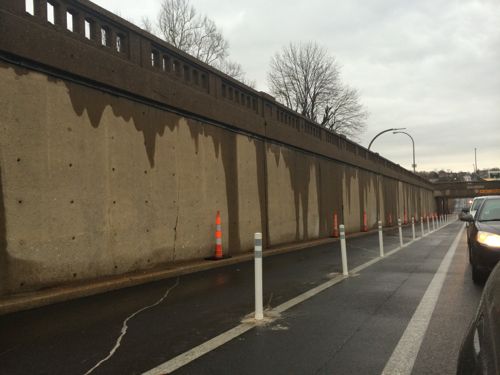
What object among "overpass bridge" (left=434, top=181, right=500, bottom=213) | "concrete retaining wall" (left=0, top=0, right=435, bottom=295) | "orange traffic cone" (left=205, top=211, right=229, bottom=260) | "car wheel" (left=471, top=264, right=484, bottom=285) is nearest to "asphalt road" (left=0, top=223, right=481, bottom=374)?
"car wheel" (left=471, top=264, right=484, bottom=285)

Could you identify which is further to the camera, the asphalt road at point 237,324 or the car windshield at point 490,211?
the car windshield at point 490,211

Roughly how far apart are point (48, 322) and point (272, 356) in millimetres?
2940

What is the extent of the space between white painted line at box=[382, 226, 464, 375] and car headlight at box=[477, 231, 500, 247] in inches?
40.9

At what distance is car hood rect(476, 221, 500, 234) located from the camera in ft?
24.2

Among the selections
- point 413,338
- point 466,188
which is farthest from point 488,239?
point 466,188

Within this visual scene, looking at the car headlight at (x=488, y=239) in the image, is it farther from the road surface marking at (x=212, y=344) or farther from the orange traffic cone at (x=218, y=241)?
the orange traffic cone at (x=218, y=241)

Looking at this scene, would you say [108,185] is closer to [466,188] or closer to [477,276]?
[477,276]

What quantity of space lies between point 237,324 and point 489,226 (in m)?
4.61

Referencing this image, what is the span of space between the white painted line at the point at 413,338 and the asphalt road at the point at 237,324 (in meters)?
0.06

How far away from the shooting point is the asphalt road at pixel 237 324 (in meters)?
4.21

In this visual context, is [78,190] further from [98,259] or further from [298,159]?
[298,159]

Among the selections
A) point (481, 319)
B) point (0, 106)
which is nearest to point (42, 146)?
point (0, 106)

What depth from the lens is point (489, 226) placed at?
7641 mm

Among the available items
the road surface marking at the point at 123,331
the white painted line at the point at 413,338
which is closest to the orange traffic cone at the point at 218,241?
the road surface marking at the point at 123,331
